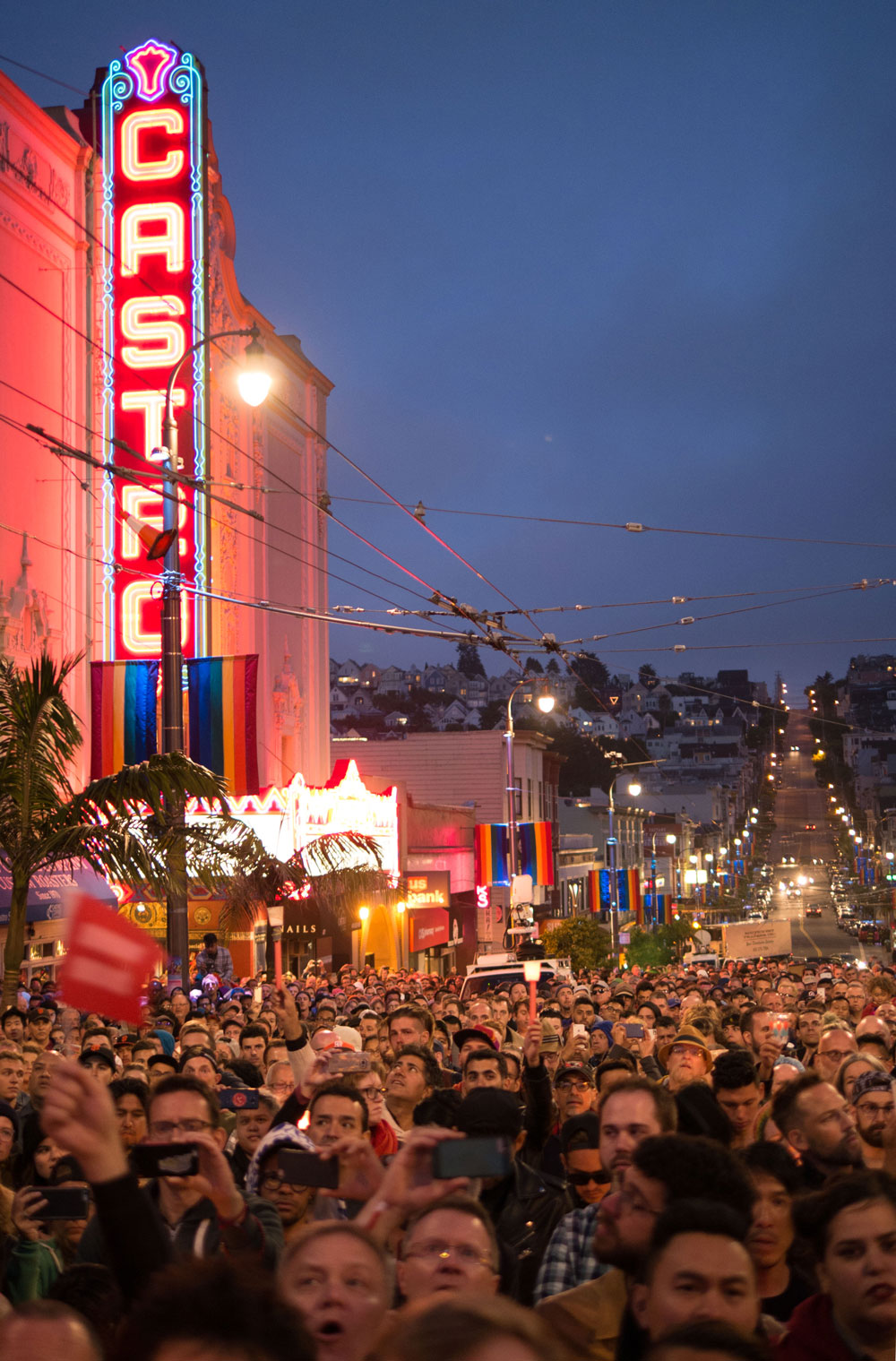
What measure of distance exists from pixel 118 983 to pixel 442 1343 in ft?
8.83

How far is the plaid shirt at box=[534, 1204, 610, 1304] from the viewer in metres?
4.76

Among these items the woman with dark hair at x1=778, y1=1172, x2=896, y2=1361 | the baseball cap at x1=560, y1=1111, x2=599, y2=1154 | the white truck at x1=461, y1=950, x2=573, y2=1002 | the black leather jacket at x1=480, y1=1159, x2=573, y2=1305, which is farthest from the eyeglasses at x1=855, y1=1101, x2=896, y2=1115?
the white truck at x1=461, y1=950, x2=573, y2=1002

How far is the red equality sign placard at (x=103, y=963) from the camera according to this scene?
4926 mm

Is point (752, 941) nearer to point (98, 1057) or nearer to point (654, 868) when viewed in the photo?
point (98, 1057)

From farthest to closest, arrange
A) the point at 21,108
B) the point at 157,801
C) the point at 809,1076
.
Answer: the point at 21,108, the point at 157,801, the point at 809,1076

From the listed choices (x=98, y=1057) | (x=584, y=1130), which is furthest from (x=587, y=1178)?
(x=98, y=1057)

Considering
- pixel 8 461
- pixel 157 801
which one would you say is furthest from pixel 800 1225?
pixel 8 461

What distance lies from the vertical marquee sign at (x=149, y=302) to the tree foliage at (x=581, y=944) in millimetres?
19204

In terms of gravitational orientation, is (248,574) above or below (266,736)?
above

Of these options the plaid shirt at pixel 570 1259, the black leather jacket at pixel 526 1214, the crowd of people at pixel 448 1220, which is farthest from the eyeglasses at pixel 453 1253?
the black leather jacket at pixel 526 1214

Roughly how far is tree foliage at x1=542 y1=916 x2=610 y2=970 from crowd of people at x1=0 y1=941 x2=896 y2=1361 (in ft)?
115

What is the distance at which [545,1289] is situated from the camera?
4.75 m

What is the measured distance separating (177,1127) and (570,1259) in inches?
60.1

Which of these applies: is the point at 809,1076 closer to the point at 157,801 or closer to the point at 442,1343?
the point at 442,1343
